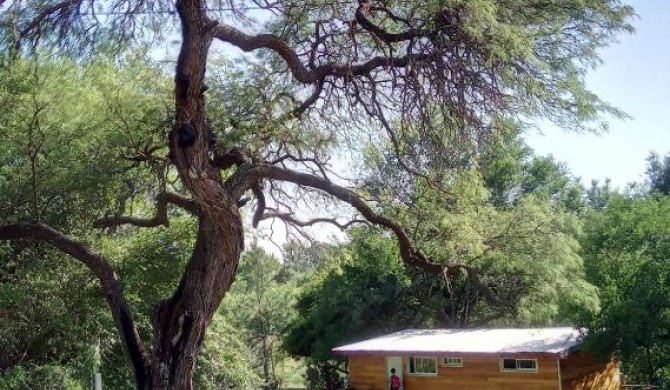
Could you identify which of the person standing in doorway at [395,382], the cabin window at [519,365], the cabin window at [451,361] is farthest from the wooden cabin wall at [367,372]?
the cabin window at [519,365]

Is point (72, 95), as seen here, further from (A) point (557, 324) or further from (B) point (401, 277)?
(A) point (557, 324)

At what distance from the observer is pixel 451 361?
18.0 m

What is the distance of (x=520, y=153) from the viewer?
29109mm

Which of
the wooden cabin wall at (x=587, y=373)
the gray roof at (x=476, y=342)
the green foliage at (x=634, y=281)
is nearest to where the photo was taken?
the green foliage at (x=634, y=281)

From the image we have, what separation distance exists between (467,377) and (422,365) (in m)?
1.78

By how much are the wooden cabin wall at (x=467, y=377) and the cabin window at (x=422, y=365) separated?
15 centimetres

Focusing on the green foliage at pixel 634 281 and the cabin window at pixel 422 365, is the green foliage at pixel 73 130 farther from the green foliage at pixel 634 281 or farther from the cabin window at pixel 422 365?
the cabin window at pixel 422 365

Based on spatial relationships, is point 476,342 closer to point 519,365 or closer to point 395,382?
point 519,365

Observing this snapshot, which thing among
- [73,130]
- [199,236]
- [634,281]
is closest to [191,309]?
[199,236]

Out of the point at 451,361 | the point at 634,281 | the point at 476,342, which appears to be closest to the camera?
the point at 634,281

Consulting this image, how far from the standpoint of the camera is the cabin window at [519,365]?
16156 mm

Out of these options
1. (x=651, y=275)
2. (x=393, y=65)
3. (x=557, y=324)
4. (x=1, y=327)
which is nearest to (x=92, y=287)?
(x=1, y=327)

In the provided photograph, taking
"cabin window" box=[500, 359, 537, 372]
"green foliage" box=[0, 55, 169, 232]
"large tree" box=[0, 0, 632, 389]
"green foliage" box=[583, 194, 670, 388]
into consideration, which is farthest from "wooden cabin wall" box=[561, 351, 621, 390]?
"green foliage" box=[0, 55, 169, 232]

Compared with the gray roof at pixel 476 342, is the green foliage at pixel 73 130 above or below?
above
